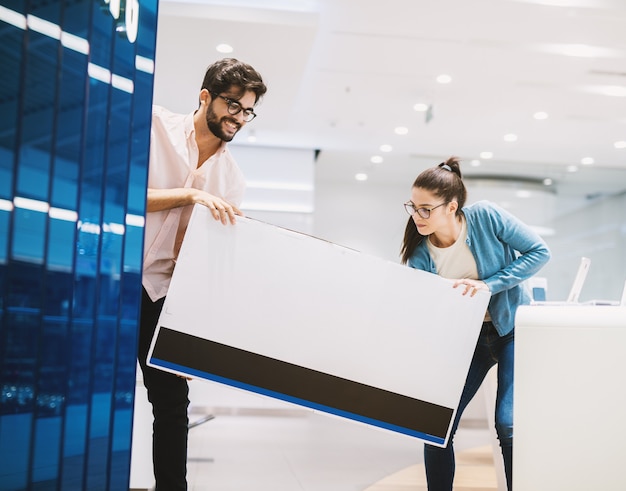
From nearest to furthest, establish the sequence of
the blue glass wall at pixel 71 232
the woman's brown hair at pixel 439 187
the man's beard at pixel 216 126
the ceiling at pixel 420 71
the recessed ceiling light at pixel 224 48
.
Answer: the blue glass wall at pixel 71 232 → the man's beard at pixel 216 126 → the woman's brown hair at pixel 439 187 → the ceiling at pixel 420 71 → the recessed ceiling light at pixel 224 48

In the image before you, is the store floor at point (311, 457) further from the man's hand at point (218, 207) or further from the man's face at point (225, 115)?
the man's face at point (225, 115)

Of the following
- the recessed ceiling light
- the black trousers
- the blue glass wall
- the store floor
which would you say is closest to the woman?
the store floor

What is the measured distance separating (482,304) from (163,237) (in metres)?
0.91

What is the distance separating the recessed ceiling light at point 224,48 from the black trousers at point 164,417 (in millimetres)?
3146

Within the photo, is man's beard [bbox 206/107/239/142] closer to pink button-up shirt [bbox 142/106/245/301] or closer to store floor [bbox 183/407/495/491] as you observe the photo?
pink button-up shirt [bbox 142/106/245/301]

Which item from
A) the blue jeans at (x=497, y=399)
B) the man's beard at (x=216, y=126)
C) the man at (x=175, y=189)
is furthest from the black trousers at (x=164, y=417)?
the blue jeans at (x=497, y=399)

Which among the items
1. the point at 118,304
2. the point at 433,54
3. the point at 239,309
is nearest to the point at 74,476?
the point at 118,304

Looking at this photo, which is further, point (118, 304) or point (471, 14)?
point (471, 14)

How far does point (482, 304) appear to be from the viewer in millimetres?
1905

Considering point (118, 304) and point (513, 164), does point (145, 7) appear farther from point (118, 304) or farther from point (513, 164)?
point (513, 164)

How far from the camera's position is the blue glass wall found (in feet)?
4.00

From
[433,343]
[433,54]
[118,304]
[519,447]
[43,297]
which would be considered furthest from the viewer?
[433,54]

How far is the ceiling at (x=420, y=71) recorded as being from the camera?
4195mm

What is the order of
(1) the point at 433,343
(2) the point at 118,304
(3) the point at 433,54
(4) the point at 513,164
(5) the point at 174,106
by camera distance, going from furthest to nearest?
1. (4) the point at 513,164
2. (5) the point at 174,106
3. (3) the point at 433,54
4. (1) the point at 433,343
5. (2) the point at 118,304
